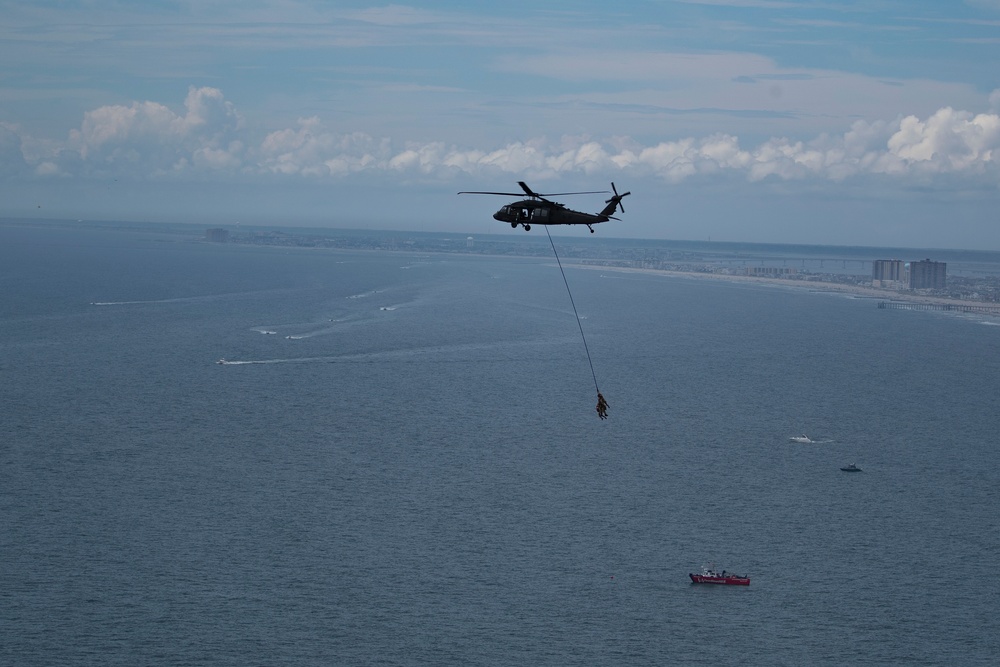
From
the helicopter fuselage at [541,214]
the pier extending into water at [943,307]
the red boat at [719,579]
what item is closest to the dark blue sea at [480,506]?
the red boat at [719,579]

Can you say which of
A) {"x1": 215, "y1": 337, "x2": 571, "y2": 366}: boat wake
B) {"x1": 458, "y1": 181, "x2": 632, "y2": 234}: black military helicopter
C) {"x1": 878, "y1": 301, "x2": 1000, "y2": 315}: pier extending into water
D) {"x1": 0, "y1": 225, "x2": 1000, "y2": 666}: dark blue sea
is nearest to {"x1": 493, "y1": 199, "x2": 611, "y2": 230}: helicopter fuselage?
{"x1": 458, "y1": 181, "x2": 632, "y2": 234}: black military helicopter

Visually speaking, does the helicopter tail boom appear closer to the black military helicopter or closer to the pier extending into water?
the black military helicopter

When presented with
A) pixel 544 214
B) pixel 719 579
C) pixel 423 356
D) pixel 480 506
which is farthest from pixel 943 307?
pixel 544 214

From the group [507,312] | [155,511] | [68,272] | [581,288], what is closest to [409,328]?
[507,312]

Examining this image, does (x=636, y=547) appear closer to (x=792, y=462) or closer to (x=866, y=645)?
(x=866, y=645)

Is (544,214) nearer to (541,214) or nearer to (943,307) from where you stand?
(541,214)

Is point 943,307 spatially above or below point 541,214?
below
